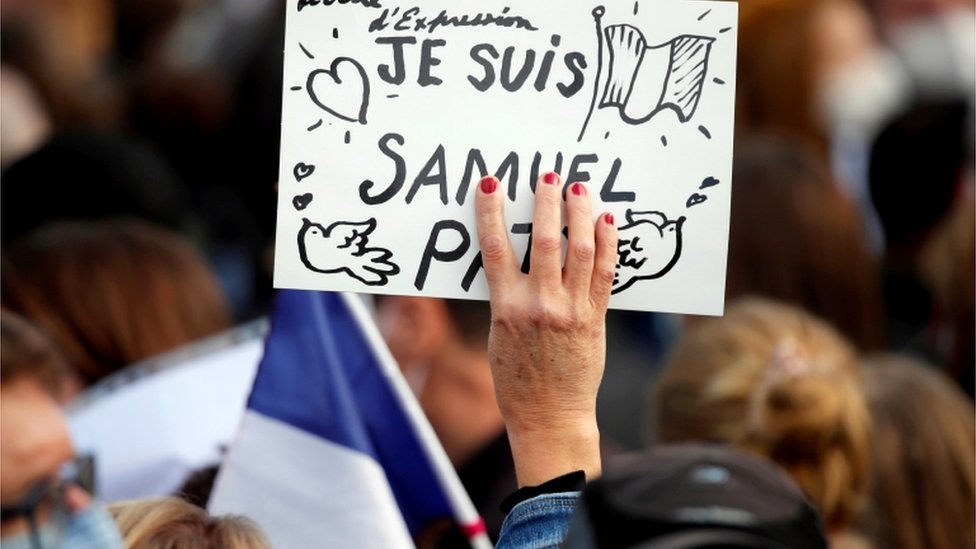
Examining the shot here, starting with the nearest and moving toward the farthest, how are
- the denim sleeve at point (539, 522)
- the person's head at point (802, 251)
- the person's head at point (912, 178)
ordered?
the denim sleeve at point (539, 522) → the person's head at point (802, 251) → the person's head at point (912, 178)

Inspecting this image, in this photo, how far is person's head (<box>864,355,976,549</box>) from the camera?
3082 mm

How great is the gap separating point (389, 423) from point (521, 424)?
649 mm

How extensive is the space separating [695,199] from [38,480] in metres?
1.02

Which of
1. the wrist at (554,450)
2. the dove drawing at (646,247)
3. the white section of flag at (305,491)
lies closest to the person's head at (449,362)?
the white section of flag at (305,491)

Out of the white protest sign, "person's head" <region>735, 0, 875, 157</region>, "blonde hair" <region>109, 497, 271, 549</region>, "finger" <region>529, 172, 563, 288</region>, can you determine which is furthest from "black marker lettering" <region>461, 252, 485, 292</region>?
"person's head" <region>735, 0, 875, 157</region>

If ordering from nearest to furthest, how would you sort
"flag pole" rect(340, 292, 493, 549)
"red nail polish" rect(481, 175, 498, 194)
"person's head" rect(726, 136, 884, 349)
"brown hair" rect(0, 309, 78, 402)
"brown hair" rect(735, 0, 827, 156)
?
Answer: "red nail polish" rect(481, 175, 498, 194) < "brown hair" rect(0, 309, 78, 402) < "flag pole" rect(340, 292, 493, 549) < "person's head" rect(726, 136, 884, 349) < "brown hair" rect(735, 0, 827, 156)

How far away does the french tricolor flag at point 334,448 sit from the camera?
93.7 inches

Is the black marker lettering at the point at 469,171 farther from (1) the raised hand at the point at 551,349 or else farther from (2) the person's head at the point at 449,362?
(2) the person's head at the point at 449,362

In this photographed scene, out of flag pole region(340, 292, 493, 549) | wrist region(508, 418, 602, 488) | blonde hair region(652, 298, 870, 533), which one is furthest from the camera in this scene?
blonde hair region(652, 298, 870, 533)

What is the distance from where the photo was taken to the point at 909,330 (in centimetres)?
443

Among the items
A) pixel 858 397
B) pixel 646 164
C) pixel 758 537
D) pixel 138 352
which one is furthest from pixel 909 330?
pixel 758 537

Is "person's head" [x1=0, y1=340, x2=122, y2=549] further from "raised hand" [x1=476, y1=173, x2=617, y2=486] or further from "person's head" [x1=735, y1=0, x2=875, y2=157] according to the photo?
"person's head" [x1=735, y1=0, x2=875, y2=157]

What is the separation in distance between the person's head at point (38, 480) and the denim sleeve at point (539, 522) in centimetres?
53

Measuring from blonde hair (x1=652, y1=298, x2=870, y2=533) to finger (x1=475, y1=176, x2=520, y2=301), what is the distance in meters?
1.18
